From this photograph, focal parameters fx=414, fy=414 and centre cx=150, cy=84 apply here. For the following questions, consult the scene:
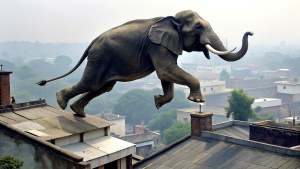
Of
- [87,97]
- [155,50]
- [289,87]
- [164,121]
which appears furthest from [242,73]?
[155,50]

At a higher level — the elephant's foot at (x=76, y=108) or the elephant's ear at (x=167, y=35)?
the elephant's ear at (x=167, y=35)

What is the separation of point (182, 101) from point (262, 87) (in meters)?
28.2

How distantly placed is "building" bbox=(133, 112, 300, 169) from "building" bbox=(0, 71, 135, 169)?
3.14 meters

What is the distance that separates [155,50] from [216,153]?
26.1ft

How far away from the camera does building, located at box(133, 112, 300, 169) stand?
46.5 feet

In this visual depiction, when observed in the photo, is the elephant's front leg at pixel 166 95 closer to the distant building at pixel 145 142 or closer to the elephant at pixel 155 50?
the elephant at pixel 155 50

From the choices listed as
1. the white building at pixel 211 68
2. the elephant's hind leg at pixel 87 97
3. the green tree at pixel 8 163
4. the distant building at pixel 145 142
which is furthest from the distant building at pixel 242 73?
the green tree at pixel 8 163

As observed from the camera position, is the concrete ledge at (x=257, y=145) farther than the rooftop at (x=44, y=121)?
Yes

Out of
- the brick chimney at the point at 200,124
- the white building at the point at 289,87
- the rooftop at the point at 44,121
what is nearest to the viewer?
the rooftop at the point at 44,121

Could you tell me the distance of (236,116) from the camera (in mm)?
42438

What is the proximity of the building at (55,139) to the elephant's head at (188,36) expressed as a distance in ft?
10.5

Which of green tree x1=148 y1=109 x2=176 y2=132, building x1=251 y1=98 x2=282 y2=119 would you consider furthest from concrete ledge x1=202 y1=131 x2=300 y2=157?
building x1=251 y1=98 x2=282 y2=119

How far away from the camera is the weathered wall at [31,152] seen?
937cm

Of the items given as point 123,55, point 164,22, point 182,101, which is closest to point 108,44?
point 123,55
